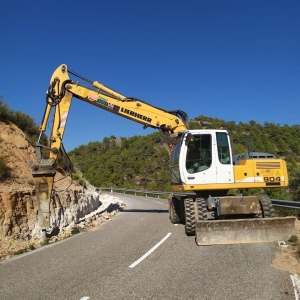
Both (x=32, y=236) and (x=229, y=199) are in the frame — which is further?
(x=32, y=236)

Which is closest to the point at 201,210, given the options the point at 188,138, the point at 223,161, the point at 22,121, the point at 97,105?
the point at 223,161

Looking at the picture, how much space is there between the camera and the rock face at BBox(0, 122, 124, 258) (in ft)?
35.4

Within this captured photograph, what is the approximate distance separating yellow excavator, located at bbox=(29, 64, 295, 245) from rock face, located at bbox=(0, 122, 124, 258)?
1.14 meters

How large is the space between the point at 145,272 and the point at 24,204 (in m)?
6.81

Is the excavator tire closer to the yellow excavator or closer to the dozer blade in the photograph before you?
the yellow excavator

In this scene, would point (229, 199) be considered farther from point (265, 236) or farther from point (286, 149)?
point (286, 149)

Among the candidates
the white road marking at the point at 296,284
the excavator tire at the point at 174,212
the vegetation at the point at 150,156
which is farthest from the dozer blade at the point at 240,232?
the vegetation at the point at 150,156

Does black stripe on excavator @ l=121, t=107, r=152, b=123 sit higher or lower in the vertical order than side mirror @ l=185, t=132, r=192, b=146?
higher

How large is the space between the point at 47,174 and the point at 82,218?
526cm

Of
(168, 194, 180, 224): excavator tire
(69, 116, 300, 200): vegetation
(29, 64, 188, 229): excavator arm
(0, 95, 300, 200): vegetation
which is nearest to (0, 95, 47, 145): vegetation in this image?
(29, 64, 188, 229): excavator arm

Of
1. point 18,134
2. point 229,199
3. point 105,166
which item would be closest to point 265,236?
point 229,199

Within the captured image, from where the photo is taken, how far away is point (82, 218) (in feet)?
50.5

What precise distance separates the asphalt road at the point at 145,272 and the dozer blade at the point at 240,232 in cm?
17

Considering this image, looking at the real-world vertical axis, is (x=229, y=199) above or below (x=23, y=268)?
above
